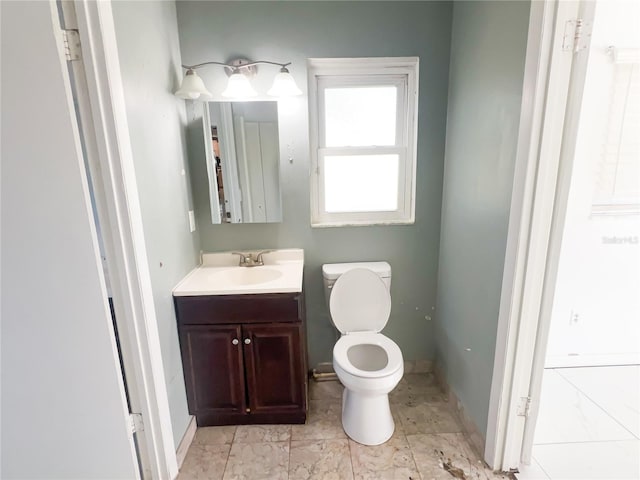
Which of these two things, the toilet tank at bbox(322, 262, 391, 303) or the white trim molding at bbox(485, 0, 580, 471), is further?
the toilet tank at bbox(322, 262, 391, 303)

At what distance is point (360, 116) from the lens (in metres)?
2.01

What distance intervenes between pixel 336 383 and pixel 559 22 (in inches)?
84.8

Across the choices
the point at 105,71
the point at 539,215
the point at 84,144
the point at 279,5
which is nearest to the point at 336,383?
the point at 539,215

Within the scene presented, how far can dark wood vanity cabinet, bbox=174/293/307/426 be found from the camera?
5.44ft

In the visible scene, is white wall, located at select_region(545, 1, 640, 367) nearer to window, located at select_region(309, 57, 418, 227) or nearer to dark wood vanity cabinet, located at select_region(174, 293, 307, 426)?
window, located at select_region(309, 57, 418, 227)

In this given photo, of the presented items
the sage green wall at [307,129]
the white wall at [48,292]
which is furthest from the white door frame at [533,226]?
the white wall at [48,292]

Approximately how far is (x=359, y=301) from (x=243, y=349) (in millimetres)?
724

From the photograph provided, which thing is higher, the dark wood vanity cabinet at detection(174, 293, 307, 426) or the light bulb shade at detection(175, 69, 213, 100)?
the light bulb shade at detection(175, 69, 213, 100)

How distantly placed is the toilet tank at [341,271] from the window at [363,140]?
0.27 m

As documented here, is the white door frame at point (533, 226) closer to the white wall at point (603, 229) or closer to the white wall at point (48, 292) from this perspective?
the white wall at point (603, 229)

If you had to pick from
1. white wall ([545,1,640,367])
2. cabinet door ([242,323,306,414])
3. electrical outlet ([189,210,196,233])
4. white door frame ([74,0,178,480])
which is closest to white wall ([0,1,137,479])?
white door frame ([74,0,178,480])

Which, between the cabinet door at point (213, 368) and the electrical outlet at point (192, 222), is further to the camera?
the electrical outlet at point (192, 222)

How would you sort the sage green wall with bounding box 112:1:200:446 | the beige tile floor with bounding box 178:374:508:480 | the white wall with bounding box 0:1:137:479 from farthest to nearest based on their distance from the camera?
the beige tile floor with bounding box 178:374:508:480 → the sage green wall with bounding box 112:1:200:446 → the white wall with bounding box 0:1:137:479

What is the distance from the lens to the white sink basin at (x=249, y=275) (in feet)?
6.43
